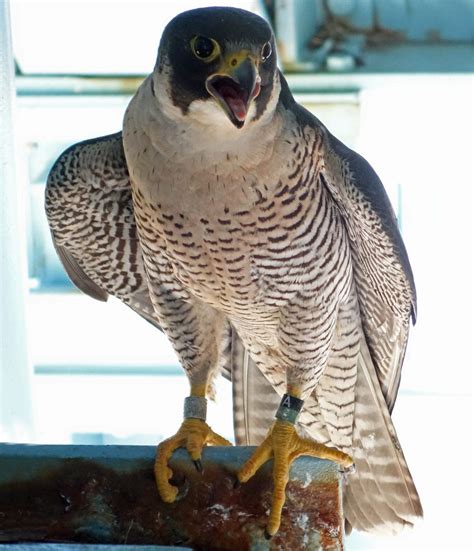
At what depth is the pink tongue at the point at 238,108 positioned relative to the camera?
294 cm

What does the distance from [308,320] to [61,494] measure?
108 centimetres

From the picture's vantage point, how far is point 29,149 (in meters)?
5.87

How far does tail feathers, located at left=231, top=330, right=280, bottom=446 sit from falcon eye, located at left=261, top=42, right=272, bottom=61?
170 centimetres

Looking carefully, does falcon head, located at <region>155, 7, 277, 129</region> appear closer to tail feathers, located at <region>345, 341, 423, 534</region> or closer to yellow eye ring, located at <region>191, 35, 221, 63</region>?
yellow eye ring, located at <region>191, 35, 221, 63</region>

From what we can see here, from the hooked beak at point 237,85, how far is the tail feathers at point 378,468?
5.49 feet

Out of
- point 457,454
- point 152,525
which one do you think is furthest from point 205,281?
point 457,454

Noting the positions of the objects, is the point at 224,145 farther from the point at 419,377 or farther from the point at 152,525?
the point at 419,377

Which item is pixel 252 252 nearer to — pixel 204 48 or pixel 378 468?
pixel 204 48

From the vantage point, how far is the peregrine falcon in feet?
10.3

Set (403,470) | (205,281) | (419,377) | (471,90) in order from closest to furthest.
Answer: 1. (205,281)
2. (403,470)
3. (471,90)
4. (419,377)

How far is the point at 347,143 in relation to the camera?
18.6 feet

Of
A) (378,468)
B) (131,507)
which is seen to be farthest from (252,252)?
(378,468)

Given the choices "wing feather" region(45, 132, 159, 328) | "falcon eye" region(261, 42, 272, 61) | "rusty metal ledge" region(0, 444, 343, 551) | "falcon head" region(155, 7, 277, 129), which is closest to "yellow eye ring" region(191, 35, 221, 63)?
"falcon head" region(155, 7, 277, 129)

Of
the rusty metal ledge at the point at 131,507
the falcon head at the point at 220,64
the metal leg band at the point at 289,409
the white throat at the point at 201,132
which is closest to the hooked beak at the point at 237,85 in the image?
the falcon head at the point at 220,64
